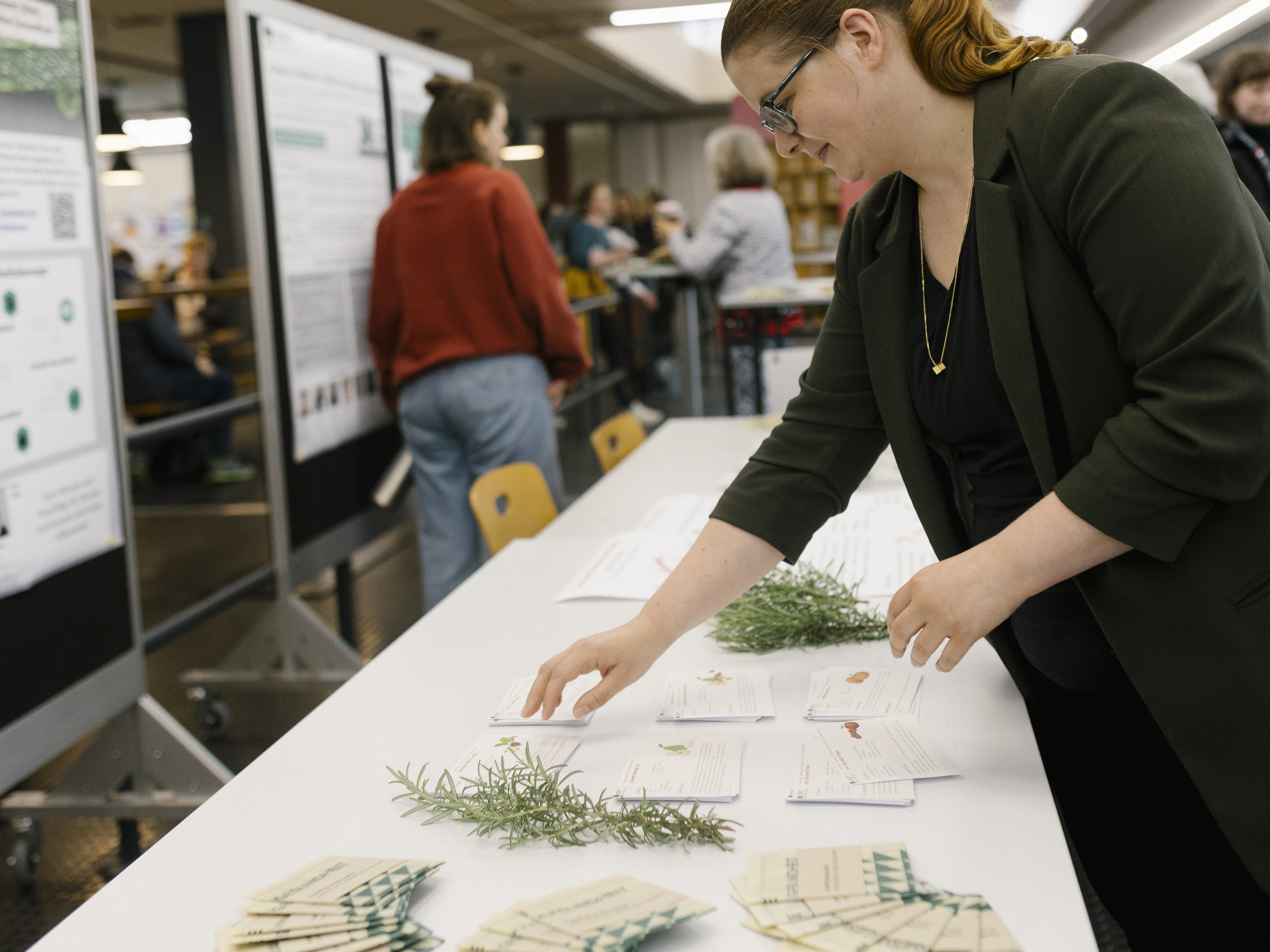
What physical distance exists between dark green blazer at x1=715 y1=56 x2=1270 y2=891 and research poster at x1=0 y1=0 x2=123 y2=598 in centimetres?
183

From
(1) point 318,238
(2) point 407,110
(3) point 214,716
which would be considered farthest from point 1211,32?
(3) point 214,716

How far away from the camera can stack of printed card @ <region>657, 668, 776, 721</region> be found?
1.28 meters

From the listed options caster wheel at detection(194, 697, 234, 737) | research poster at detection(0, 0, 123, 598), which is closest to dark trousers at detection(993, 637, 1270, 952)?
research poster at detection(0, 0, 123, 598)

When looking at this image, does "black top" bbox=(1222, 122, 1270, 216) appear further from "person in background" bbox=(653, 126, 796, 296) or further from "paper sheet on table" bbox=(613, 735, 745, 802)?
"paper sheet on table" bbox=(613, 735, 745, 802)

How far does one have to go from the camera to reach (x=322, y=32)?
3371mm

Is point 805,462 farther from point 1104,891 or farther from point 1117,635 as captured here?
point 1104,891

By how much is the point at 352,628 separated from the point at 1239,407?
3237 millimetres

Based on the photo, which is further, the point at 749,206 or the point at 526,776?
the point at 749,206

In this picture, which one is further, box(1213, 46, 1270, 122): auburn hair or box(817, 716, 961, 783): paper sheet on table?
box(1213, 46, 1270, 122): auburn hair

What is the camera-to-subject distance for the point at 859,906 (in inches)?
33.8

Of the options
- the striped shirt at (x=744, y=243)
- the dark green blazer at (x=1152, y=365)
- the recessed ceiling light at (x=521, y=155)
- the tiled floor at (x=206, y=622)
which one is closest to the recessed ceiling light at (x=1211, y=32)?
the striped shirt at (x=744, y=243)

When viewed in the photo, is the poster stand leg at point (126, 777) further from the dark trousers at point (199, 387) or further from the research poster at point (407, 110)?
the dark trousers at point (199, 387)

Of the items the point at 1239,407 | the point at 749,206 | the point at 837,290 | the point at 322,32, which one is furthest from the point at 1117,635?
the point at 749,206

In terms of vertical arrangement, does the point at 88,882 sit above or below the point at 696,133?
below
